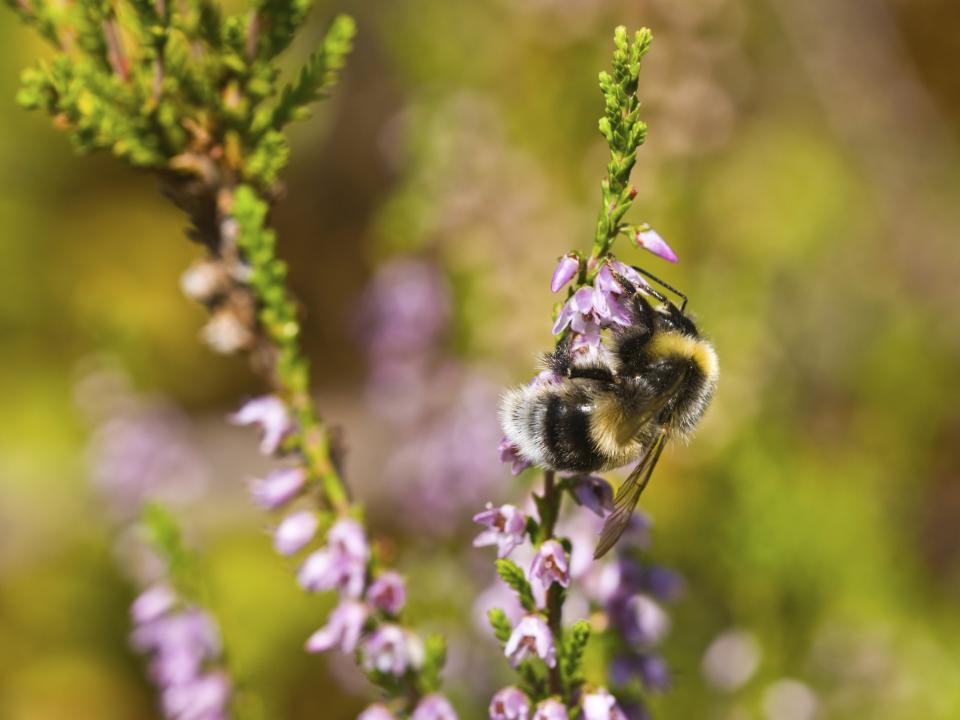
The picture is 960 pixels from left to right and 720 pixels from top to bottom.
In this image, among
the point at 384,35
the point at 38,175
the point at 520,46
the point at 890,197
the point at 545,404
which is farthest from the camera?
the point at 384,35

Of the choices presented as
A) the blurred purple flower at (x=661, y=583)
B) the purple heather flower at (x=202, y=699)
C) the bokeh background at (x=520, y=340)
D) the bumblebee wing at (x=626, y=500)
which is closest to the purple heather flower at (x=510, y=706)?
the bumblebee wing at (x=626, y=500)

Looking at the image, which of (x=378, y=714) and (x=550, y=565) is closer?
(x=550, y=565)

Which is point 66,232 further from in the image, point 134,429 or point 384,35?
point 134,429

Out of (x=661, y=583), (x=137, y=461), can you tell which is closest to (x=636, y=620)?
(x=661, y=583)

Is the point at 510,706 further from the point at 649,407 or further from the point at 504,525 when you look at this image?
the point at 649,407

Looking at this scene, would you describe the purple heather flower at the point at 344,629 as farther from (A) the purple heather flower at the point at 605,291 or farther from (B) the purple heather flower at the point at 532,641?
(A) the purple heather flower at the point at 605,291

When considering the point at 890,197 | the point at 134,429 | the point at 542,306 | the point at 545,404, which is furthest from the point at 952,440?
the point at 545,404
